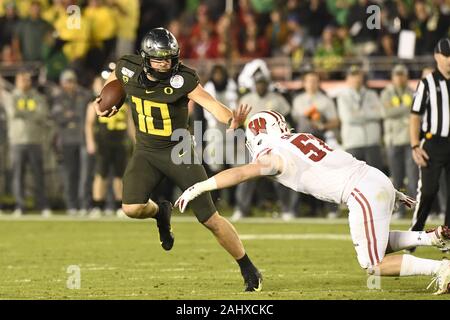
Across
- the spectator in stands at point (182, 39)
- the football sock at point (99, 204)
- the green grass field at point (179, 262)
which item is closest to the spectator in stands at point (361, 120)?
the green grass field at point (179, 262)

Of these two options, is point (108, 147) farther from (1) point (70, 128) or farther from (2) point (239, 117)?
(2) point (239, 117)

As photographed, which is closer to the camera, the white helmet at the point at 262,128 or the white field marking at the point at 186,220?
the white helmet at the point at 262,128

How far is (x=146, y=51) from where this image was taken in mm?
7871

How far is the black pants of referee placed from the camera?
9.70m

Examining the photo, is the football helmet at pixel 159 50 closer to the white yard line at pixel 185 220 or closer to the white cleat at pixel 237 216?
the white yard line at pixel 185 220

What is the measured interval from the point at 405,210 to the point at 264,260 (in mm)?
4736

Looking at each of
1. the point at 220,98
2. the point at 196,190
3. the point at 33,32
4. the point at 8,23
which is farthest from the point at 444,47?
the point at 8,23

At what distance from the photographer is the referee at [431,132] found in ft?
32.0

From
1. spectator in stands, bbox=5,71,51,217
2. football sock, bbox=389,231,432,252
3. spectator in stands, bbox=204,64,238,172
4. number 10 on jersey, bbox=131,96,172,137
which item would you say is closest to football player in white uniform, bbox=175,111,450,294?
football sock, bbox=389,231,432,252

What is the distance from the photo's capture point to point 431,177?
977cm

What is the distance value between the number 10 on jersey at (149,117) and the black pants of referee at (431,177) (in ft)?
8.52
